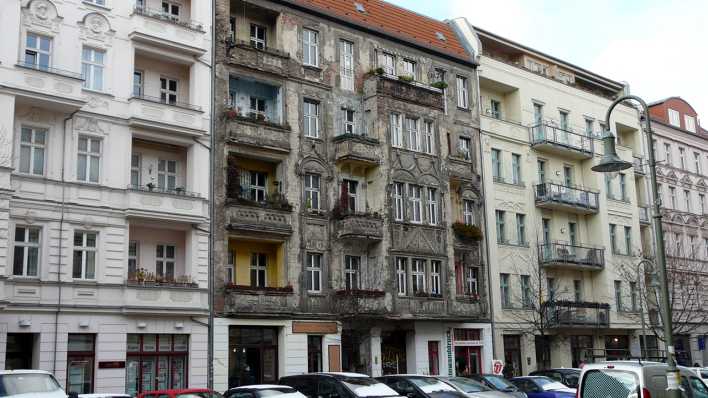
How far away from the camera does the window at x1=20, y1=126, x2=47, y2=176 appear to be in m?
26.8

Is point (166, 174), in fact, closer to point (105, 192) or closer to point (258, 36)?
point (105, 192)

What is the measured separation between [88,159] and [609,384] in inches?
788

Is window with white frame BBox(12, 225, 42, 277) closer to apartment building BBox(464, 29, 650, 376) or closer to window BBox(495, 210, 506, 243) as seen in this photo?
apartment building BBox(464, 29, 650, 376)

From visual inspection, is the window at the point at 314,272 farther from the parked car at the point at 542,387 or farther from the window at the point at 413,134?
the parked car at the point at 542,387

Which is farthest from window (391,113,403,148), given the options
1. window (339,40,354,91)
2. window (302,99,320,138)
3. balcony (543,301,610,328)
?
balcony (543,301,610,328)

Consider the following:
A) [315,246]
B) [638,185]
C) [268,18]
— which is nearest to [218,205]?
[315,246]

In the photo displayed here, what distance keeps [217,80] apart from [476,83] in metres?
16.2

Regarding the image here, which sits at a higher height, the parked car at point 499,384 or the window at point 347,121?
the window at point 347,121

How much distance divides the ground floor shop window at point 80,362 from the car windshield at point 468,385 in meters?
11.9

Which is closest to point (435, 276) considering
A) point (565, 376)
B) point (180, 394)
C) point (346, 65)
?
point (565, 376)

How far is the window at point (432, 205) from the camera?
125 feet

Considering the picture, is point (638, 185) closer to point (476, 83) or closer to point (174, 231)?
point (476, 83)

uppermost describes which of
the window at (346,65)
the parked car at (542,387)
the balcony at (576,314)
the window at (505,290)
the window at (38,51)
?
the window at (346,65)

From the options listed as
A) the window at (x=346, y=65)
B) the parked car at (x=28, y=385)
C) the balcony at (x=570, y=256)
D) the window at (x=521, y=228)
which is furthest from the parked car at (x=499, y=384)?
the balcony at (x=570, y=256)
